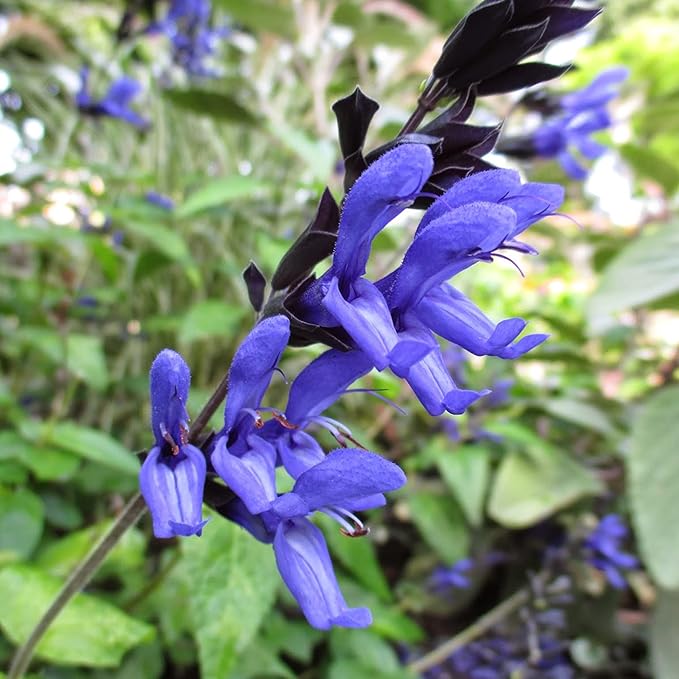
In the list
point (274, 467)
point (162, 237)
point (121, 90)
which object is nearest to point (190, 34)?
point (121, 90)

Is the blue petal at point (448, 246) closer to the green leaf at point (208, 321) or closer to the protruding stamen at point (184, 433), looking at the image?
the protruding stamen at point (184, 433)

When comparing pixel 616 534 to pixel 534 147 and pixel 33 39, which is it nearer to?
pixel 534 147

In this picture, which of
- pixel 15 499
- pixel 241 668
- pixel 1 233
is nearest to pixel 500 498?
pixel 241 668

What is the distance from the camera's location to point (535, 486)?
1382mm

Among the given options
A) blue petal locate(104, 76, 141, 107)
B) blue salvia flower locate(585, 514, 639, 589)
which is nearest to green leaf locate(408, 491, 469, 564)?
blue salvia flower locate(585, 514, 639, 589)

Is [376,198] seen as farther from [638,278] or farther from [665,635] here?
[665,635]

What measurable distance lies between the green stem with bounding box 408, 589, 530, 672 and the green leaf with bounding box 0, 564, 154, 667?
0.65 meters

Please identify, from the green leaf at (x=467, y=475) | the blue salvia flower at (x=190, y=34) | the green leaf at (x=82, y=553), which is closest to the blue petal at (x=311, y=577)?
the green leaf at (x=82, y=553)

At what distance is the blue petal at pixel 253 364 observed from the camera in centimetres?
42

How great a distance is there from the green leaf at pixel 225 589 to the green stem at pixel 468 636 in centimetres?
64

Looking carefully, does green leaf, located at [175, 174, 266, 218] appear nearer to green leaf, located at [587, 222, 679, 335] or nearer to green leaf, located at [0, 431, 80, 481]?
green leaf, located at [0, 431, 80, 481]

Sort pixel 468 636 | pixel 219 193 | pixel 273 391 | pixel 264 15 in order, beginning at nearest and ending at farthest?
pixel 219 193
pixel 468 636
pixel 273 391
pixel 264 15

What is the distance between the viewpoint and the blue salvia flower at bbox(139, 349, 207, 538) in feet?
1.27

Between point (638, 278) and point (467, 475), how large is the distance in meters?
0.56
